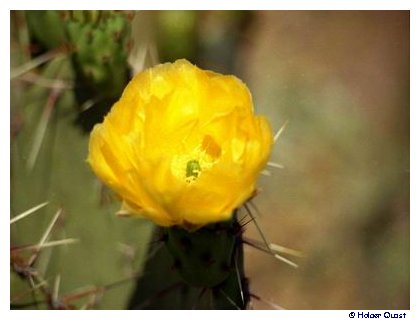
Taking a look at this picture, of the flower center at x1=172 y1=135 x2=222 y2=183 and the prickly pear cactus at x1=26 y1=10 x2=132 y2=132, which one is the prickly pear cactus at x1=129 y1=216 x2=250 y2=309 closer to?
the flower center at x1=172 y1=135 x2=222 y2=183

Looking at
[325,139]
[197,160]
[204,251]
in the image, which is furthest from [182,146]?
[325,139]

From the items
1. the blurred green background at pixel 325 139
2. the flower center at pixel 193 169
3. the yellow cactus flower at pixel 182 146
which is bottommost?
the blurred green background at pixel 325 139

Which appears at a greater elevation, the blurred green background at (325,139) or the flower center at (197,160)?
the flower center at (197,160)

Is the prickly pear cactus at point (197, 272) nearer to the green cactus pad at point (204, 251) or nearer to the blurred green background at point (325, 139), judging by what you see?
the green cactus pad at point (204, 251)

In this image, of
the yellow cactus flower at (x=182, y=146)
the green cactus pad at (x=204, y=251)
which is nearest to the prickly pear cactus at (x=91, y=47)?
the yellow cactus flower at (x=182, y=146)

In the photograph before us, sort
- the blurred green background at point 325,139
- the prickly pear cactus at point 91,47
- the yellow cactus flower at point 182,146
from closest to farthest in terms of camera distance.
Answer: the yellow cactus flower at point 182,146 < the prickly pear cactus at point 91,47 < the blurred green background at point 325,139

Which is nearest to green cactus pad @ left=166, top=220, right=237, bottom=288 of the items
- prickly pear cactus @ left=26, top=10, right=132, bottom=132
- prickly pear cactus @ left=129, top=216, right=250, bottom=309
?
prickly pear cactus @ left=129, top=216, right=250, bottom=309

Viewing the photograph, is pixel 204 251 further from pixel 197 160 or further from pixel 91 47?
pixel 91 47

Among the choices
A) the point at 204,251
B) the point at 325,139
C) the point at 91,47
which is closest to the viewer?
the point at 204,251
